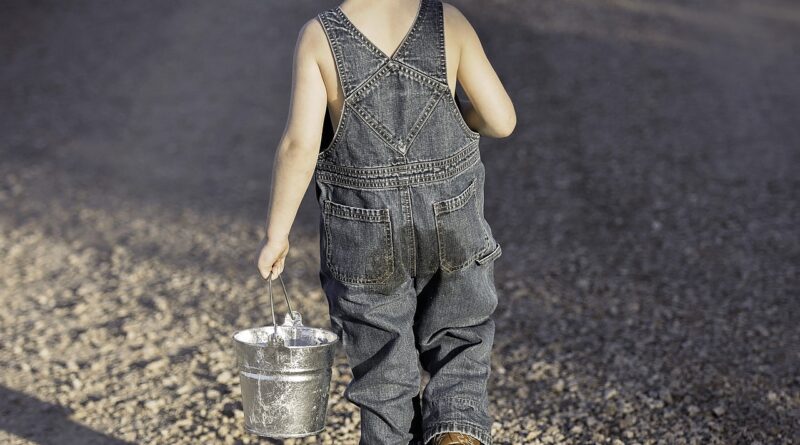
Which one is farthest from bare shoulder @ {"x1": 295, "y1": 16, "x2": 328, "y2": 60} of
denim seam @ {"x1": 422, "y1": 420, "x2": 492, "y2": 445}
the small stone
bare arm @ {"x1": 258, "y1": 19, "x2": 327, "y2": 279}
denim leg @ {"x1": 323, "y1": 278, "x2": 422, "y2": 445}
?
the small stone

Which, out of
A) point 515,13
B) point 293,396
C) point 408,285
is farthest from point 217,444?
point 515,13

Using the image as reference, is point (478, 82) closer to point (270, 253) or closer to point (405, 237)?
point (405, 237)

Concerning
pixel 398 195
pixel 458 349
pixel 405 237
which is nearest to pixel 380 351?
pixel 458 349

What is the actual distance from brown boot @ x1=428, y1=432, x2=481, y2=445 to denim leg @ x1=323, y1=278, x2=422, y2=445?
98mm

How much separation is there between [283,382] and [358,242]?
44 cm

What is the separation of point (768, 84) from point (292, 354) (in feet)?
28.5

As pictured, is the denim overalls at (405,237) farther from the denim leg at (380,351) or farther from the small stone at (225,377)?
the small stone at (225,377)

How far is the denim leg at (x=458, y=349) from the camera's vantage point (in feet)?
8.87

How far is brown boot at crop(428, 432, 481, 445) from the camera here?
8.95 ft

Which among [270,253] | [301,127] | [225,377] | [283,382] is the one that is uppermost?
[301,127]

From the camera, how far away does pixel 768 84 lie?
10125 millimetres

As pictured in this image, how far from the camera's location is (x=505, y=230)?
20.7 ft

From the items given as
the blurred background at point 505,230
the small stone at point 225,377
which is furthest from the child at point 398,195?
the small stone at point 225,377

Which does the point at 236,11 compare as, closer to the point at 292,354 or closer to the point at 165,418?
the point at 165,418
